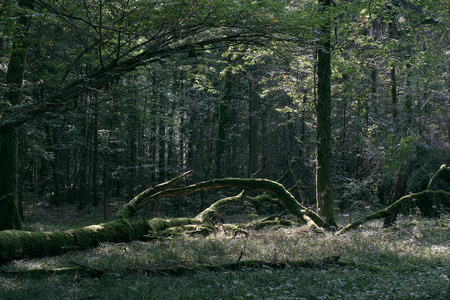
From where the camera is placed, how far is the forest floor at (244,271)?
4.45 m

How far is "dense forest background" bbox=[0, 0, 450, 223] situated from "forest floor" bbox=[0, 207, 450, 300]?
290cm

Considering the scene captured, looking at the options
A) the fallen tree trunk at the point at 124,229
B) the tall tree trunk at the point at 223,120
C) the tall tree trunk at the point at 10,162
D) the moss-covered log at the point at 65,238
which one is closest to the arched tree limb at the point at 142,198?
the fallen tree trunk at the point at 124,229

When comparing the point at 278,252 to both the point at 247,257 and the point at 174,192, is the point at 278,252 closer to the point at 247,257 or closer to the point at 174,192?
the point at 247,257

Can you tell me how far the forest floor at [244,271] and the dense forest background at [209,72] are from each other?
2898mm

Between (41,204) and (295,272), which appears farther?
(41,204)

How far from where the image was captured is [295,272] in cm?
561

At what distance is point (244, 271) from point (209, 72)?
1184 centimetres

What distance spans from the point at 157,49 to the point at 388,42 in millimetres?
10004

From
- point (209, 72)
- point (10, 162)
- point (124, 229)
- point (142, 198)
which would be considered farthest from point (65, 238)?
point (209, 72)

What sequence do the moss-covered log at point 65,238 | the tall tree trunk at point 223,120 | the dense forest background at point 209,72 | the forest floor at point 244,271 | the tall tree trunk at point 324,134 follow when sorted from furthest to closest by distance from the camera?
the tall tree trunk at point 223,120, the tall tree trunk at point 324,134, the moss-covered log at point 65,238, the dense forest background at point 209,72, the forest floor at point 244,271

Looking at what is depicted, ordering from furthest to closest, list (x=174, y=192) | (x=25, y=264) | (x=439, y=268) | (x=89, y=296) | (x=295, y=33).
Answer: (x=174, y=192) < (x=295, y=33) < (x=25, y=264) < (x=439, y=268) < (x=89, y=296)

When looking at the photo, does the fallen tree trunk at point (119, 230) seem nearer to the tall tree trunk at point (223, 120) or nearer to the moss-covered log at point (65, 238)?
the moss-covered log at point (65, 238)

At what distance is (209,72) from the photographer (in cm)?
1588

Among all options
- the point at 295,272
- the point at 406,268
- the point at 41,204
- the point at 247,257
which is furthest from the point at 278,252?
the point at 41,204
